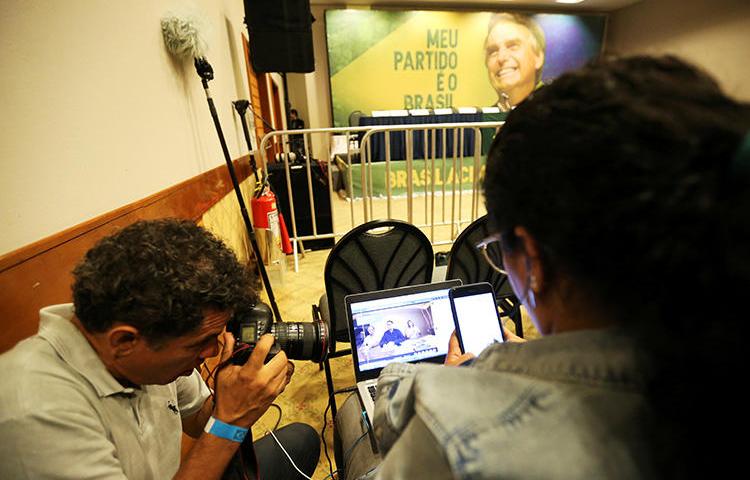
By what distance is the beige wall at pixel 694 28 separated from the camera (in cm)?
539

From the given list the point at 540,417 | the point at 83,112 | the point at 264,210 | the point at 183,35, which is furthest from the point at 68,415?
the point at 264,210

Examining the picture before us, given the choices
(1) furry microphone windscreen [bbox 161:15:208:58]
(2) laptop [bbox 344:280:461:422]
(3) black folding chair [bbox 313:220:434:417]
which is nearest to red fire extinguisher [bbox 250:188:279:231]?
(1) furry microphone windscreen [bbox 161:15:208:58]

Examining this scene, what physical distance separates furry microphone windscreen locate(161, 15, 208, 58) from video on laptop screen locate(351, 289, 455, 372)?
4.81 ft

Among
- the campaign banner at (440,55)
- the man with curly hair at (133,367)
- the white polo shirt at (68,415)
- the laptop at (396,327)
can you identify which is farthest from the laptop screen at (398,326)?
the campaign banner at (440,55)

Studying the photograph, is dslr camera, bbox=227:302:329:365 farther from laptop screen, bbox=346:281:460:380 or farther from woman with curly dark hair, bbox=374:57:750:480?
woman with curly dark hair, bbox=374:57:750:480

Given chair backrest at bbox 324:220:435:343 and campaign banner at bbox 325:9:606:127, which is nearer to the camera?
chair backrest at bbox 324:220:435:343

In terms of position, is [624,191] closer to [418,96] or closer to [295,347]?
[295,347]

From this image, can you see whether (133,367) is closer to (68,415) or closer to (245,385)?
(68,415)

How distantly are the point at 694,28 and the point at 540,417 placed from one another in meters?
8.72

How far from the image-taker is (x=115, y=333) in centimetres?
58

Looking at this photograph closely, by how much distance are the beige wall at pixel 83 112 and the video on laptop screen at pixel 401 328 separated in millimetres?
788

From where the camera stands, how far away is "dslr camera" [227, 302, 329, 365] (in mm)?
782

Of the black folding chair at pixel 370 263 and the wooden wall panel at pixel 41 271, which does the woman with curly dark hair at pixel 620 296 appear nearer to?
the wooden wall panel at pixel 41 271

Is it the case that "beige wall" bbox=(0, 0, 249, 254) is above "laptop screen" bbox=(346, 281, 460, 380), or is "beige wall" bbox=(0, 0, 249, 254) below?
above
